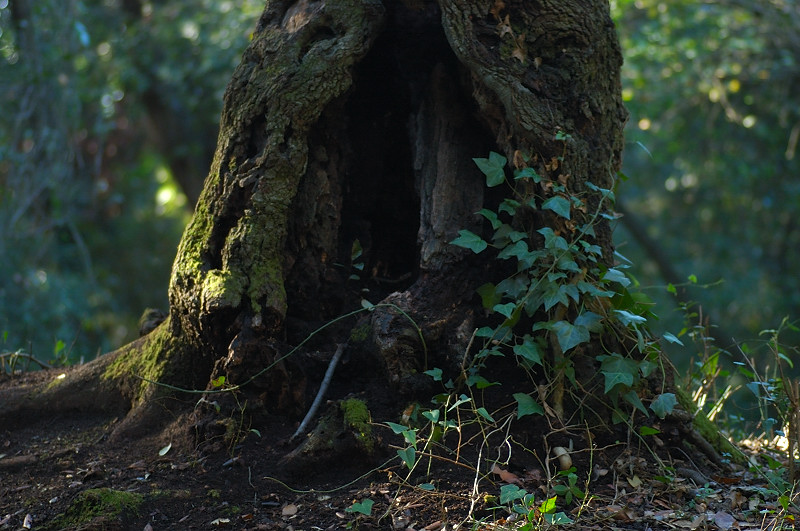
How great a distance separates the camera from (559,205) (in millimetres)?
3121

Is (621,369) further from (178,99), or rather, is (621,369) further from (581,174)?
(178,99)

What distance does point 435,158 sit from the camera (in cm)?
365

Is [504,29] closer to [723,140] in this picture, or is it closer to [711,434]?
[711,434]

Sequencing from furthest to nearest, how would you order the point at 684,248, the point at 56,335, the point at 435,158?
the point at 684,248 < the point at 56,335 < the point at 435,158

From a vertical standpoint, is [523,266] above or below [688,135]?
above

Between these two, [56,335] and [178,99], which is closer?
[56,335]

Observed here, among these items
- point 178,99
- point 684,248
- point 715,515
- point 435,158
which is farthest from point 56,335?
point 684,248

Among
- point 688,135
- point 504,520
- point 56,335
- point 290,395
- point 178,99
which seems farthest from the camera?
point 688,135

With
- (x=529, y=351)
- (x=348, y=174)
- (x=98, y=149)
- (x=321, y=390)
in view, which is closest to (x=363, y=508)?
(x=321, y=390)

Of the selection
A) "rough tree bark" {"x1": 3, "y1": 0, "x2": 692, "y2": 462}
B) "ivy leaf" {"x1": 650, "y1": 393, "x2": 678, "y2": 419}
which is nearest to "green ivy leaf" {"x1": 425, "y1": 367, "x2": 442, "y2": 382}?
"rough tree bark" {"x1": 3, "y1": 0, "x2": 692, "y2": 462}

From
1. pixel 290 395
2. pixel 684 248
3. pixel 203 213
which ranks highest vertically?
pixel 203 213

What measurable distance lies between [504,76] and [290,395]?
5.18ft

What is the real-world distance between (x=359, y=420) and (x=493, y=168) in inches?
45.6

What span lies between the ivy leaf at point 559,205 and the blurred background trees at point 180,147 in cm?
323
